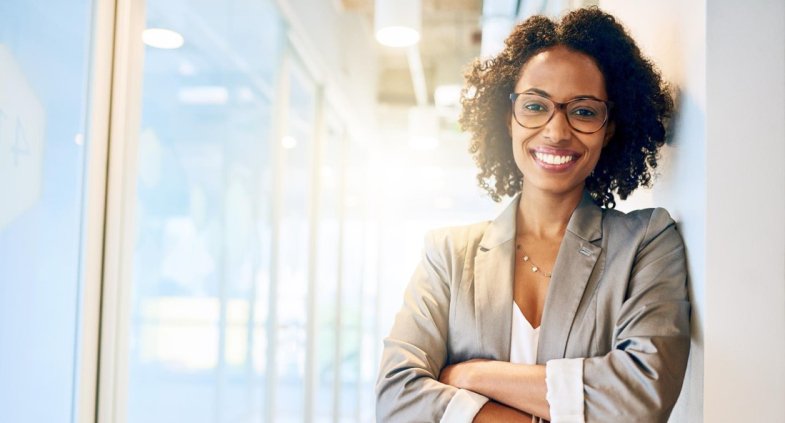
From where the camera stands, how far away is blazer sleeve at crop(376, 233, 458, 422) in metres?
1.35

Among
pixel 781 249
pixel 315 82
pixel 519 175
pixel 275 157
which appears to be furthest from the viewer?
pixel 315 82

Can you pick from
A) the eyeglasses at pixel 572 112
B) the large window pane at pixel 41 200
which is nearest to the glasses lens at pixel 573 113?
the eyeglasses at pixel 572 112

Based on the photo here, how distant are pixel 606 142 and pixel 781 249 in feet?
1.34

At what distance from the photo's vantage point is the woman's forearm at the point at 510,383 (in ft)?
4.17

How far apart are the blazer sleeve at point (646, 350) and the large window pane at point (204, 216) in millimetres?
1389

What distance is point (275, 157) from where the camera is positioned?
11.7ft

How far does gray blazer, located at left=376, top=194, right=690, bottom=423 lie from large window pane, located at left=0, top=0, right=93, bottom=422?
77 centimetres

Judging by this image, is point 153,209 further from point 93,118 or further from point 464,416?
point 464,416

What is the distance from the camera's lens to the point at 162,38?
2219mm

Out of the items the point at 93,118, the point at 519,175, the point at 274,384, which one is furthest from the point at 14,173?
the point at 274,384

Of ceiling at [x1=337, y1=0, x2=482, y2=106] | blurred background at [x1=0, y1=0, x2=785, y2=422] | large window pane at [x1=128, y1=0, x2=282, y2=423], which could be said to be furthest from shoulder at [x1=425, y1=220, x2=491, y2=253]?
ceiling at [x1=337, y1=0, x2=482, y2=106]

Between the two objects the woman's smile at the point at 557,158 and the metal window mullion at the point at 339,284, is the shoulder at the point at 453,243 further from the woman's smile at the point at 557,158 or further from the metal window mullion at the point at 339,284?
the metal window mullion at the point at 339,284

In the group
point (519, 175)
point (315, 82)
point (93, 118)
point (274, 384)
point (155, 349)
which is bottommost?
point (274, 384)

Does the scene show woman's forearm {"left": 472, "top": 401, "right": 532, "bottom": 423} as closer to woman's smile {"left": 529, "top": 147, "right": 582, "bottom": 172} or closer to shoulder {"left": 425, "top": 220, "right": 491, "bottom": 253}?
shoulder {"left": 425, "top": 220, "right": 491, "bottom": 253}
